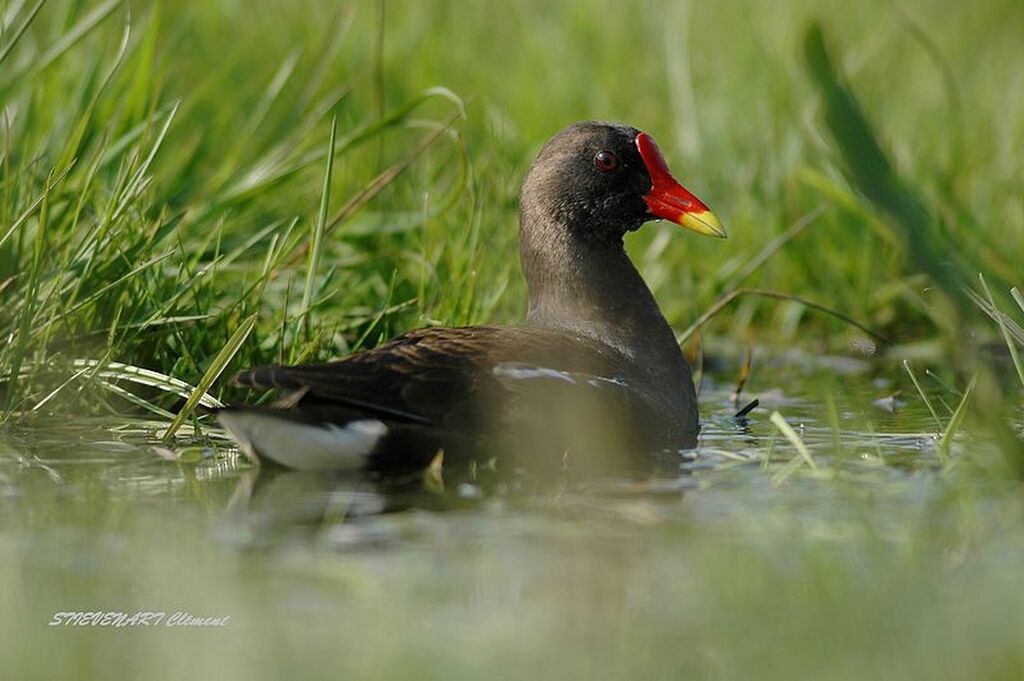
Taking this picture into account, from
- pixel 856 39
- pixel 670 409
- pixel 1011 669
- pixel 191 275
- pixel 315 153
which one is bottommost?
pixel 1011 669

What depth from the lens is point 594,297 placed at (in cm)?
583

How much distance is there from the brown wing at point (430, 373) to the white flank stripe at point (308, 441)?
7 cm

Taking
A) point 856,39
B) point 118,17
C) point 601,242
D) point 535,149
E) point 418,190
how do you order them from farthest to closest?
point 856,39
point 118,17
point 535,149
point 418,190
point 601,242

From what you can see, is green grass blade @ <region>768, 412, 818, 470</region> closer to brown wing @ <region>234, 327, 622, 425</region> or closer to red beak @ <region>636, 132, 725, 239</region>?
brown wing @ <region>234, 327, 622, 425</region>

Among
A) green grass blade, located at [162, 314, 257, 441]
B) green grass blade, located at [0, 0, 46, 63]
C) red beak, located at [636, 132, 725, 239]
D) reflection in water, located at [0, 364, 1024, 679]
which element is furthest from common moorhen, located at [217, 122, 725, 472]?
green grass blade, located at [0, 0, 46, 63]

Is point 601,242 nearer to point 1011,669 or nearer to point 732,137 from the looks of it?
point 732,137

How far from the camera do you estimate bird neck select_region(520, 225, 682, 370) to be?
18.8ft

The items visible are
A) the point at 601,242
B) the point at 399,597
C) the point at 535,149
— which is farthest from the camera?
the point at 535,149

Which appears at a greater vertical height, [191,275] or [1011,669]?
[191,275]

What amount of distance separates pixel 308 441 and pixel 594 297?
1358 mm

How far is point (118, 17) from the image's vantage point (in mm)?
8617

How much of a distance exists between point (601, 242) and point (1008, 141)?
2899 millimetres

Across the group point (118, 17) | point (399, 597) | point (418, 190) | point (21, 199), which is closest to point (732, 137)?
point (418, 190)

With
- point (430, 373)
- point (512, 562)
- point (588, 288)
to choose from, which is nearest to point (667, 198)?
point (588, 288)
